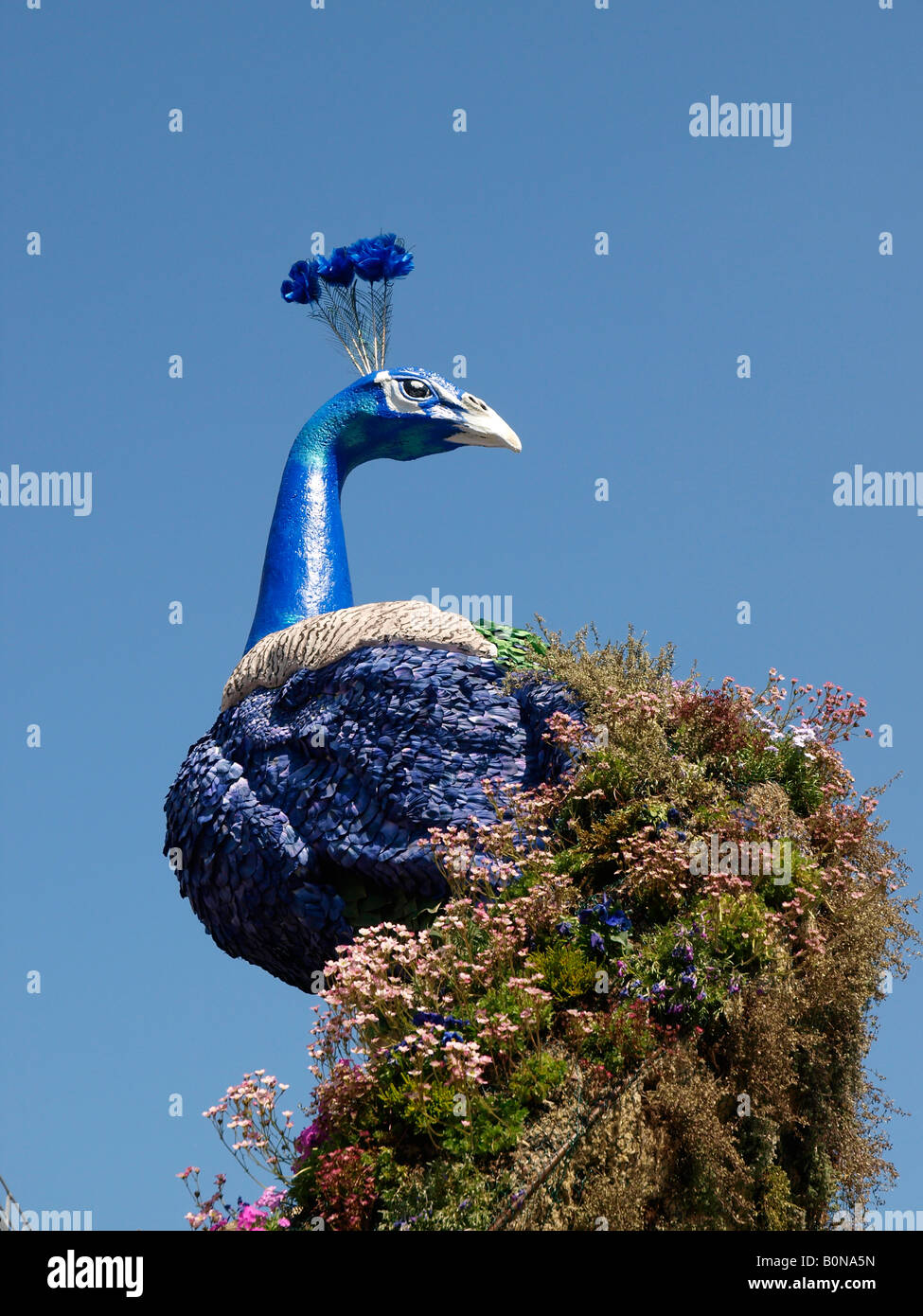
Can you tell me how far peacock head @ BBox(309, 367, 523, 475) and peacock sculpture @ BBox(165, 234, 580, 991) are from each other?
1798 mm

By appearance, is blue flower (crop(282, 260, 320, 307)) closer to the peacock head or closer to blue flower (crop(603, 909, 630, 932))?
the peacock head

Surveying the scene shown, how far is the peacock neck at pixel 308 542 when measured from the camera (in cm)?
1192

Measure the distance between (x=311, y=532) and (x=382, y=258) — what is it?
99.6 inches

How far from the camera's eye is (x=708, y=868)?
28.5 feet

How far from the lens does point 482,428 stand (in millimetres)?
12547

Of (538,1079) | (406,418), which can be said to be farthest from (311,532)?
(538,1079)

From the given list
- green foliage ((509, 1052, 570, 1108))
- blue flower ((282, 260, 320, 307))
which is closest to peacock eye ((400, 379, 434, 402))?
blue flower ((282, 260, 320, 307))

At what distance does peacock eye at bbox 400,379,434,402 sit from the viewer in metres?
12.5

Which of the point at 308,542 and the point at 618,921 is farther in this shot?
the point at 308,542

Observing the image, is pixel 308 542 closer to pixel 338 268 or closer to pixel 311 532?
A: pixel 311 532
